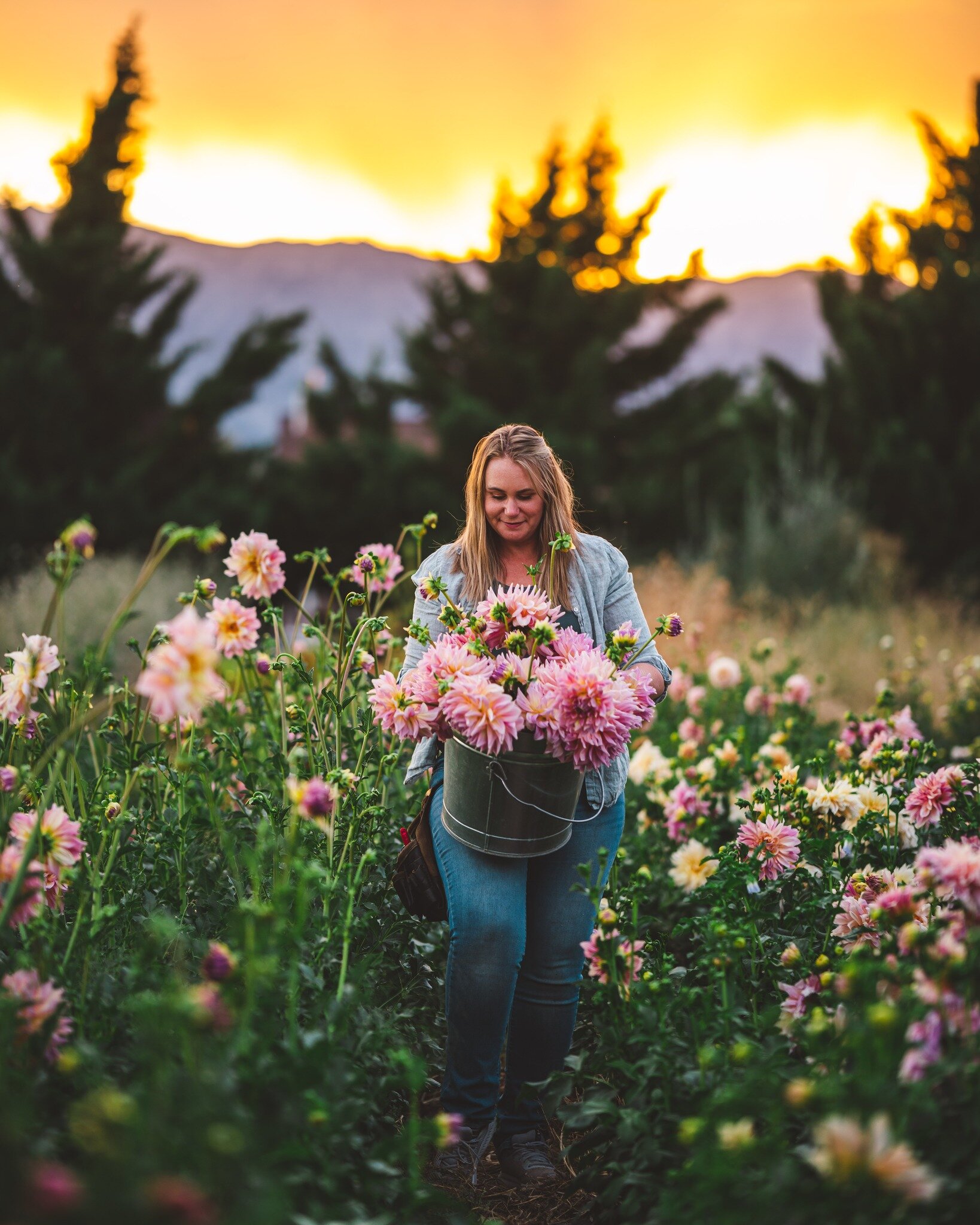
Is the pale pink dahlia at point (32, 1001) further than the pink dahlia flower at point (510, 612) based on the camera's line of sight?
No

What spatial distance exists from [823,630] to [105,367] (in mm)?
9902

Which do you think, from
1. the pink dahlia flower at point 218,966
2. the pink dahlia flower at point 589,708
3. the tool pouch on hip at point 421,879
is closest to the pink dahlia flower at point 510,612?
the pink dahlia flower at point 589,708

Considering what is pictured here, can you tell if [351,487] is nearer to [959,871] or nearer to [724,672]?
[724,672]

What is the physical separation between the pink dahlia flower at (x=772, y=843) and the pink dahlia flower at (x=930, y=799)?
0.26 metres

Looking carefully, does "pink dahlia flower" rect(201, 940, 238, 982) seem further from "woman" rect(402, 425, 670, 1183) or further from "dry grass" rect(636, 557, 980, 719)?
"dry grass" rect(636, 557, 980, 719)

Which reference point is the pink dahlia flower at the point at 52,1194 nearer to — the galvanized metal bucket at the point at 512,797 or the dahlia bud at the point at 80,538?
the dahlia bud at the point at 80,538

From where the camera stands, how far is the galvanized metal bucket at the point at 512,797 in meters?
1.79

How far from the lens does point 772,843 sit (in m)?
2.17

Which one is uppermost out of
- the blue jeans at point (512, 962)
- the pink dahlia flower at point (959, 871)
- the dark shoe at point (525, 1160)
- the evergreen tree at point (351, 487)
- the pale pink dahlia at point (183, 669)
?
the evergreen tree at point (351, 487)

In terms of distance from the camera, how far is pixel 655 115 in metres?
7.61

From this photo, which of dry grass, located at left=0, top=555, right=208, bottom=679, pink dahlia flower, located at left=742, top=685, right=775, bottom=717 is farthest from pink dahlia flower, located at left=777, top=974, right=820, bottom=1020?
dry grass, located at left=0, top=555, right=208, bottom=679

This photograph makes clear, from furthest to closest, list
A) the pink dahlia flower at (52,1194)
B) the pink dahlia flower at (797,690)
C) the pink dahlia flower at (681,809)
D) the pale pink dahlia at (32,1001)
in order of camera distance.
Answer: the pink dahlia flower at (797,690) < the pink dahlia flower at (681,809) < the pale pink dahlia at (32,1001) < the pink dahlia flower at (52,1194)

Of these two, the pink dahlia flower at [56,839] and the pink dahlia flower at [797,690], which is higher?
the pink dahlia flower at [797,690]

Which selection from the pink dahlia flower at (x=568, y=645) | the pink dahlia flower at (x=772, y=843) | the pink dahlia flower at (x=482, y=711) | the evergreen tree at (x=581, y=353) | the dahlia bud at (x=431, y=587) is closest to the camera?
the pink dahlia flower at (x=482, y=711)
